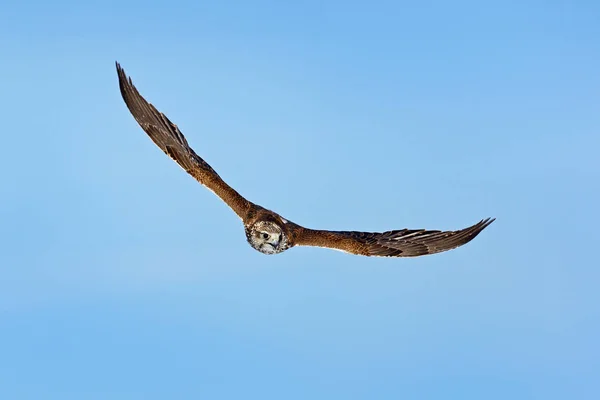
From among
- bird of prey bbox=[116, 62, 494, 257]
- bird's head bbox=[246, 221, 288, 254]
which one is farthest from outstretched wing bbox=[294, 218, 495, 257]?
bird's head bbox=[246, 221, 288, 254]

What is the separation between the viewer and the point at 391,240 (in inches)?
1032

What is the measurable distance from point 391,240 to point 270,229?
4.16 meters

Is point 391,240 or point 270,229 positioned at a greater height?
point 391,240

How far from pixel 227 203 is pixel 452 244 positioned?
283 inches

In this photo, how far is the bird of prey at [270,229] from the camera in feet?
81.5

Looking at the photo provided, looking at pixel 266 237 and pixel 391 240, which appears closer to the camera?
pixel 266 237

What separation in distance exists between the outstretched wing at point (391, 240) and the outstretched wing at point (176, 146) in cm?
227

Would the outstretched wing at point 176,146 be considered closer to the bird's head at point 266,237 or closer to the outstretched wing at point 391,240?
the bird's head at point 266,237

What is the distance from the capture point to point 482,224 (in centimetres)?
2506

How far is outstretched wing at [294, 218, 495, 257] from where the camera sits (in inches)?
1002

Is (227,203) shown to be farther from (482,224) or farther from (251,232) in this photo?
(482,224)

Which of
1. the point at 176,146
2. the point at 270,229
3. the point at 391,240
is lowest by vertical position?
the point at 270,229

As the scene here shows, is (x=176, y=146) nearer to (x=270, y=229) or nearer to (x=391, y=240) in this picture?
(x=270, y=229)

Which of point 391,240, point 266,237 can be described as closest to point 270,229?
point 266,237
